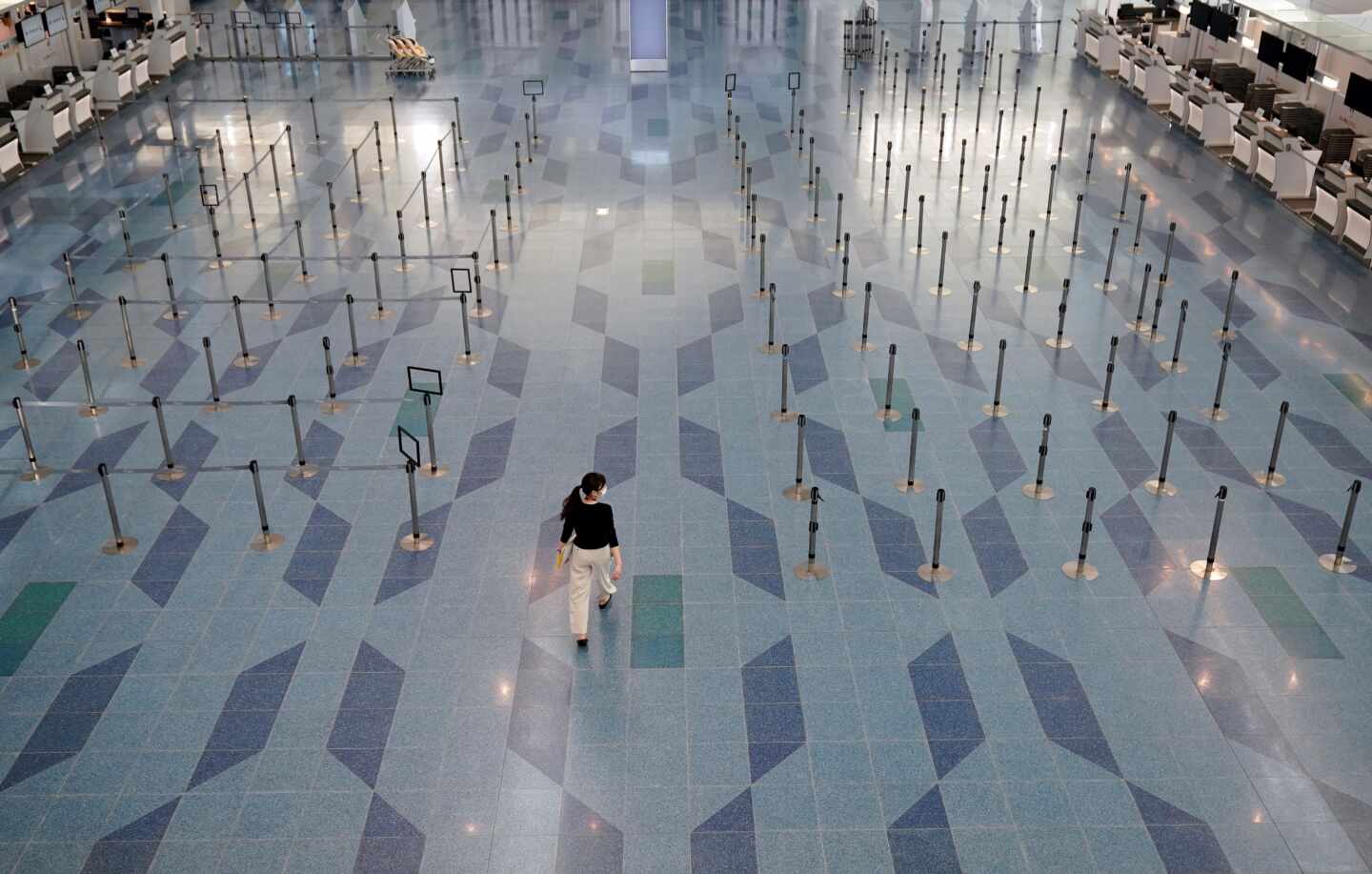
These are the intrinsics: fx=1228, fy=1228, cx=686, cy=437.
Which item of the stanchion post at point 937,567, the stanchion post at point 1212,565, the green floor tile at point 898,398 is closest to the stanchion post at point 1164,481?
the stanchion post at point 1212,565

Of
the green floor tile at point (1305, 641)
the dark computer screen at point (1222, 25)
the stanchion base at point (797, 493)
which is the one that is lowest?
the green floor tile at point (1305, 641)

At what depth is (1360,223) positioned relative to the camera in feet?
45.9

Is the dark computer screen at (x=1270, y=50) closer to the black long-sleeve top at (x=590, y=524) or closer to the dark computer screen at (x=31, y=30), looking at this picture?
the black long-sleeve top at (x=590, y=524)

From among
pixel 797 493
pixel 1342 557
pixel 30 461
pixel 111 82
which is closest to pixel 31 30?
pixel 111 82

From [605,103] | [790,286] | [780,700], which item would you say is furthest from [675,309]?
[605,103]

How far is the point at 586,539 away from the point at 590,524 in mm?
107

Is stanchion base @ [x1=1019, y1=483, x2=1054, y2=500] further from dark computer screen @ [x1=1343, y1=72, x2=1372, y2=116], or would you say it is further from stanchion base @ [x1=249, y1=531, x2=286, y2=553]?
dark computer screen @ [x1=1343, y1=72, x2=1372, y2=116]

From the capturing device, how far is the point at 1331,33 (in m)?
16.7

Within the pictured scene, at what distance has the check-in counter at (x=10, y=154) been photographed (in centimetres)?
1672

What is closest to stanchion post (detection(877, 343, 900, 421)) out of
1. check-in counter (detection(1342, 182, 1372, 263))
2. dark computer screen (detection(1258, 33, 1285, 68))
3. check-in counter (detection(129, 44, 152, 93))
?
check-in counter (detection(1342, 182, 1372, 263))

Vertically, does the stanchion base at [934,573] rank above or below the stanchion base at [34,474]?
below

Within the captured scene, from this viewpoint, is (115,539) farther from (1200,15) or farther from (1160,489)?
(1200,15)

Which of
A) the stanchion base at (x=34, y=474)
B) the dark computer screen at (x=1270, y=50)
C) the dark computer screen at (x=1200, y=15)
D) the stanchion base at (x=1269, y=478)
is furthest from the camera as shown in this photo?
the dark computer screen at (x=1200, y=15)

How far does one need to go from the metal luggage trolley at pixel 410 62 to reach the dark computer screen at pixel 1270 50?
14.4 metres
